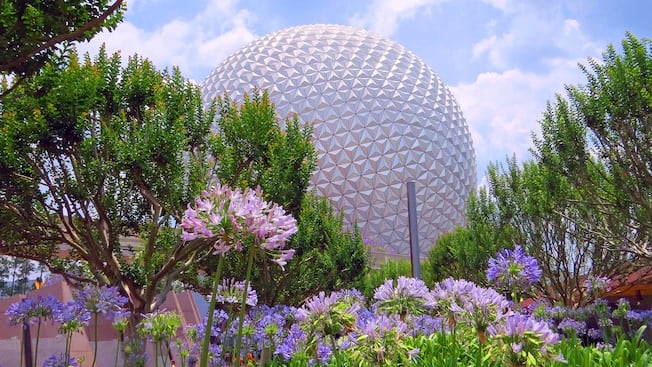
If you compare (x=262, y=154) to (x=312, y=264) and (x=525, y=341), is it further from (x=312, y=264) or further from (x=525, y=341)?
(x=525, y=341)

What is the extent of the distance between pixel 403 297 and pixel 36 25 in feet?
12.8

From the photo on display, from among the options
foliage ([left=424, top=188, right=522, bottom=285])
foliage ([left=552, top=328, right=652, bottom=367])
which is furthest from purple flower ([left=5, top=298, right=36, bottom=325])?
foliage ([left=424, top=188, right=522, bottom=285])

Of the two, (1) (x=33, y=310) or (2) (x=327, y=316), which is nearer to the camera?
(2) (x=327, y=316)

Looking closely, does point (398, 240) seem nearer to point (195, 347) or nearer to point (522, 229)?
point (522, 229)

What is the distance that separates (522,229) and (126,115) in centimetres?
1432

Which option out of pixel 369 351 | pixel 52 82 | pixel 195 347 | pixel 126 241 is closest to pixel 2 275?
pixel 126 241

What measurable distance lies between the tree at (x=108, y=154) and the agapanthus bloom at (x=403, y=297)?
5132 millimetres

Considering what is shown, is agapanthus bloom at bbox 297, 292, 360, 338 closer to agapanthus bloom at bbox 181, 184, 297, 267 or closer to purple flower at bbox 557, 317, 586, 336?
agapanthus bloom at bbox 181, 184, 297, 267

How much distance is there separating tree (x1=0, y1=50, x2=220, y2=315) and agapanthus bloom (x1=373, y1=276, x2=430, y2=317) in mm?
5132

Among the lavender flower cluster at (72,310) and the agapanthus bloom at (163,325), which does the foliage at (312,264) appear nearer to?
the lavender flower cluster at (72,310)

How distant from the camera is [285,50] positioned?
3622 cm

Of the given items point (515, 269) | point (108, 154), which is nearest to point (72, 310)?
point (515, 269)

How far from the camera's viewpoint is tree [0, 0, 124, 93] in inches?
189

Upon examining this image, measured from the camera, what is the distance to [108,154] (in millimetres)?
10312
